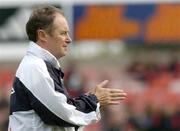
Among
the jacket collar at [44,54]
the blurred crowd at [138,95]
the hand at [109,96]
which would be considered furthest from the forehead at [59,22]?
the blurred crowd at [138,95]

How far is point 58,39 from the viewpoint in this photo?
21.3ft

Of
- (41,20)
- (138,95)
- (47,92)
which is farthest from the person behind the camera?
(138,95)

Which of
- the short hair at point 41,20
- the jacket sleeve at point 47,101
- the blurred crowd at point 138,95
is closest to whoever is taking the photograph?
the jacket sleeve at point 47,101

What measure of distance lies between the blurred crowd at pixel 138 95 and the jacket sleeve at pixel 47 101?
8580mm

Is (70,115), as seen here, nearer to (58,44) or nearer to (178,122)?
(58,44)

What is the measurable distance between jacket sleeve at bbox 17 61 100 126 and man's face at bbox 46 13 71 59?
0.51 ft

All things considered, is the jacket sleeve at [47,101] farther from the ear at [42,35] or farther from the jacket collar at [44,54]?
the ear at [42,35]

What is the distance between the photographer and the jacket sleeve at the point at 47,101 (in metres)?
6.33

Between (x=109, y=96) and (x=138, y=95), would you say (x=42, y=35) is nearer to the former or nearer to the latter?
(x=109, y=96)

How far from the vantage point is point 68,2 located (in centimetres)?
1930

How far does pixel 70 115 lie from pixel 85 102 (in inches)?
7.8

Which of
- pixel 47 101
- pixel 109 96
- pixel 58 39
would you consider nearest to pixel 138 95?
pixel 109 96

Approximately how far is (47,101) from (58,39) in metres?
0.45

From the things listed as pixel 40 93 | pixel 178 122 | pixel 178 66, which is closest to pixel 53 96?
pixel 40 93
